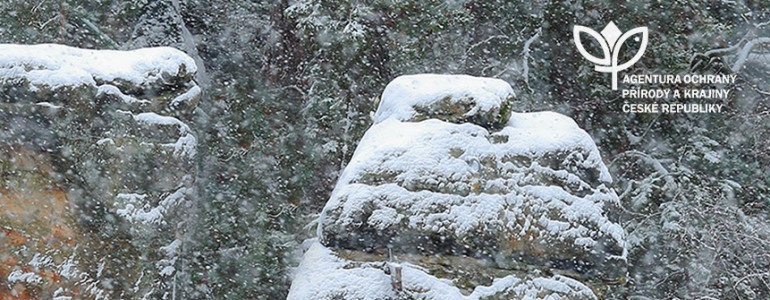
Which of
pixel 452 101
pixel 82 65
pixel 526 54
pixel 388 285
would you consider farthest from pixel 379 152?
pixel 526 54

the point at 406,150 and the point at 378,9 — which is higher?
the point at 406,150

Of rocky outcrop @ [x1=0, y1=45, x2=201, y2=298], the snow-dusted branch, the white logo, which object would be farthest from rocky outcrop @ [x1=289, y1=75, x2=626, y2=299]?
the snow-dusted branch

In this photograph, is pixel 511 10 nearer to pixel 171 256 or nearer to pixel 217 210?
pixel 217 210

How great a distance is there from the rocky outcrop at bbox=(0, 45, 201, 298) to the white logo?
20.1ft

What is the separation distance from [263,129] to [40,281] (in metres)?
5.82

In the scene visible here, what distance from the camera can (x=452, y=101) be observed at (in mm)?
4715

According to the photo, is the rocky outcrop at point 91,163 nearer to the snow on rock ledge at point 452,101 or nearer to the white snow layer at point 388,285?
the white snow layer at point 388,285

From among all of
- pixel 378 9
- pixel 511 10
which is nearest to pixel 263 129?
pixel 378 9

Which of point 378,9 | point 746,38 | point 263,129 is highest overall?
point 746,38

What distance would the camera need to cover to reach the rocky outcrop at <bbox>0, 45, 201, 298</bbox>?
15.2ft

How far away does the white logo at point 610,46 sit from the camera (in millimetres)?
9383

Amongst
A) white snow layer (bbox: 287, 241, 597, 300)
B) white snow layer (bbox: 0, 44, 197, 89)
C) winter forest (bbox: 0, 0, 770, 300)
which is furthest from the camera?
white snow layer (bbox: 0, 44, 197, 89)

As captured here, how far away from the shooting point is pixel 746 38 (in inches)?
372

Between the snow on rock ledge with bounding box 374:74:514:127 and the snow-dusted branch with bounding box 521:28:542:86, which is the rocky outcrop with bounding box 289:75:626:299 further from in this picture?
the snow-dusted branch with bounding box 521:28:542:86
